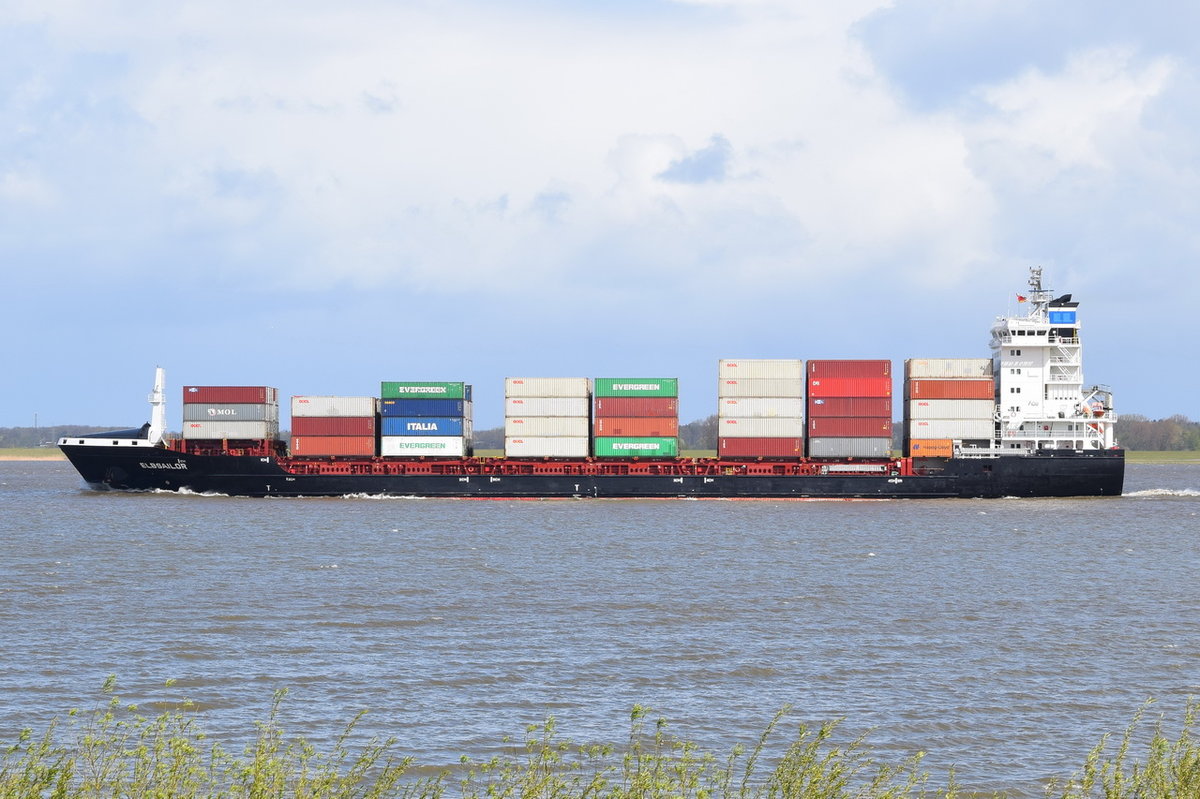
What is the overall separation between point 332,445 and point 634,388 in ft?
56.2

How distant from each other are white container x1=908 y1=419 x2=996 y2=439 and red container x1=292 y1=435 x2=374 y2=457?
29.9 metres

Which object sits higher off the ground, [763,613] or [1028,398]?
[1028,398]

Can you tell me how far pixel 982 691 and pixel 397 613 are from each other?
13632mm

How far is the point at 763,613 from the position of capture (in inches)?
1141

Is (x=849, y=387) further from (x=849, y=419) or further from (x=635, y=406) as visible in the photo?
(x=635, y=406)

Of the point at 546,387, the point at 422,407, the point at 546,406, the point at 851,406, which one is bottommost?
the point at 422,407

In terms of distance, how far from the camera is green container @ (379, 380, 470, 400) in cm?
6800

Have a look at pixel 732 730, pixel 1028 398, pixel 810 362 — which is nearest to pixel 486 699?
pixel 732 730

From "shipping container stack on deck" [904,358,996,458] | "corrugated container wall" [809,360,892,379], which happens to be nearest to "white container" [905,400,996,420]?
"shipping container stack on deck" [904,358,996,458]

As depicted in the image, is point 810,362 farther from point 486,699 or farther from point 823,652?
point 486,699

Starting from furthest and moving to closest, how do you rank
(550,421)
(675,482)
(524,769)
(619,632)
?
(550,421), (675,482), (619,632), (524,769)

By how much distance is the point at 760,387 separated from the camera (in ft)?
219

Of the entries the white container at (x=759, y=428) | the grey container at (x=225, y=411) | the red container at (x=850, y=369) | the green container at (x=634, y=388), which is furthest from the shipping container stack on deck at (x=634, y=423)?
the grey container at (x=225, y=411)

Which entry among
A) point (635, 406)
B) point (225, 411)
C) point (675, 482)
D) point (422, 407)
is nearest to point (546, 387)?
point (635, 406)
